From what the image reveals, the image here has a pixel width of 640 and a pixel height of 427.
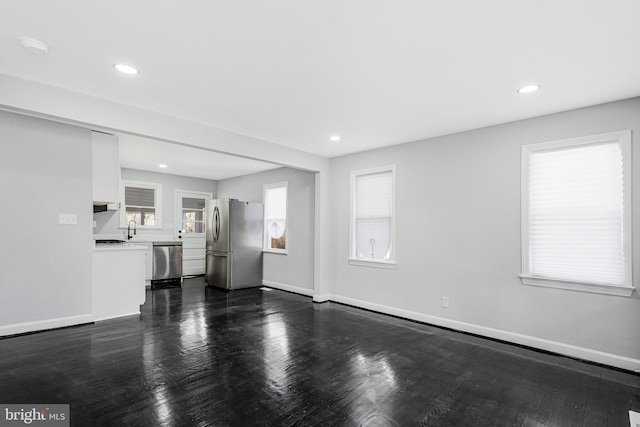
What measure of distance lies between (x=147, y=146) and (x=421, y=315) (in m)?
4.95

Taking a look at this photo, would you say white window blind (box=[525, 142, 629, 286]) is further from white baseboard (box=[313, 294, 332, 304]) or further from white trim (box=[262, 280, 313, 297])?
white trim (box=[262, 280, 313, 297])

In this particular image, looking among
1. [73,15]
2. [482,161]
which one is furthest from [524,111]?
[73,15]

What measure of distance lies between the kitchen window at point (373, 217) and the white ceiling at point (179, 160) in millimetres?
1654

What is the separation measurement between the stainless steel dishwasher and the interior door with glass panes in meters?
0.64

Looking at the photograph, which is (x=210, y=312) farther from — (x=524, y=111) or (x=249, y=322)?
(x=524, y=111)

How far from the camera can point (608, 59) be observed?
239 centimetres

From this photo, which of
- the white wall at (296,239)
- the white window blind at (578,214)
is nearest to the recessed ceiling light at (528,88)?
the white window blind at (578,214)

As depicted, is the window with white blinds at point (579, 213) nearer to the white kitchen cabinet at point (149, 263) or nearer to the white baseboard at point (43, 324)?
the white baseboard at point (43, 324)

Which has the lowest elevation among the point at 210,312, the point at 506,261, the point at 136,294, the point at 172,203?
the point at 210,312

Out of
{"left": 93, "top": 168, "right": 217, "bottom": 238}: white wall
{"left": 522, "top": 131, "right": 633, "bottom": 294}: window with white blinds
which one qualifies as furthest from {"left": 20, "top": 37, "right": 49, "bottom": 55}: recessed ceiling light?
{"left": 93, "top": 168, "right": 217, "bottom": 238}: white wall

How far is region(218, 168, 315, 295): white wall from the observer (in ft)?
20.3

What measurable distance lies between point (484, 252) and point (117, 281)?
477 cm

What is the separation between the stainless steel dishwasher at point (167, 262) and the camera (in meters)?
6.96

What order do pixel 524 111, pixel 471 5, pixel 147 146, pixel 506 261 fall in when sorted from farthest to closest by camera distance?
pixel 147 146 < pixel 506 261 < pixel 524 111 < pixel 471 5
